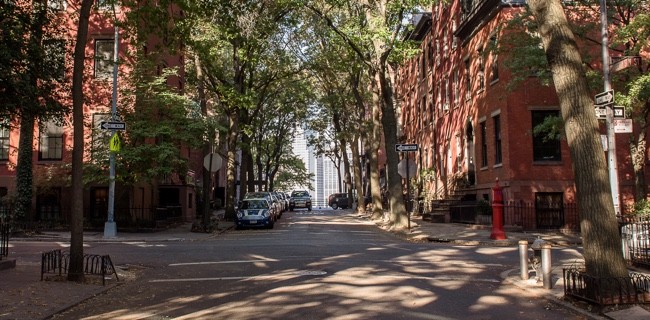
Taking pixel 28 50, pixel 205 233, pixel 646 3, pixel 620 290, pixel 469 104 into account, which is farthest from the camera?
pixel 469 104

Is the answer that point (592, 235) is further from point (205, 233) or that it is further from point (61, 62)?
point (205, 233)

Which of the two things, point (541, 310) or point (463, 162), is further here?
point (463, 162)

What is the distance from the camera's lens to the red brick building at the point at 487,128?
2338cm

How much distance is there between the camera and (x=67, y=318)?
778 cm

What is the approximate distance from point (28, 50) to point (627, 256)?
13.2 m

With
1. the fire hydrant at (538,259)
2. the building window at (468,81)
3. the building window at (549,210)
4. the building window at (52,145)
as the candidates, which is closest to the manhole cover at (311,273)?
the fire hydrant at (538,259)

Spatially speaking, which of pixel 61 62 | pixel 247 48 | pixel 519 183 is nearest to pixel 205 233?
pixel 247 48

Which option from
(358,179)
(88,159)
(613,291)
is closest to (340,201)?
(358,179)

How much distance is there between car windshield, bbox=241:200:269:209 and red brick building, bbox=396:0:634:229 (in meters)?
10.3

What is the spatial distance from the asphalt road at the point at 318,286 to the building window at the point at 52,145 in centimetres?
1259

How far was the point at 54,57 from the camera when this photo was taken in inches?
484

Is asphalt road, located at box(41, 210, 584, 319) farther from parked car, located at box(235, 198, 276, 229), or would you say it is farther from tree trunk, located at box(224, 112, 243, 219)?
tree trunk, located at box(224, 112, 243, 219)

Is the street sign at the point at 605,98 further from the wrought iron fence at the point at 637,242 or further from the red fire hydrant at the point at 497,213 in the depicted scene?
the red fire hydrant at the point at 497,213

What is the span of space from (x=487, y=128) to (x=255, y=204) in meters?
11.6
